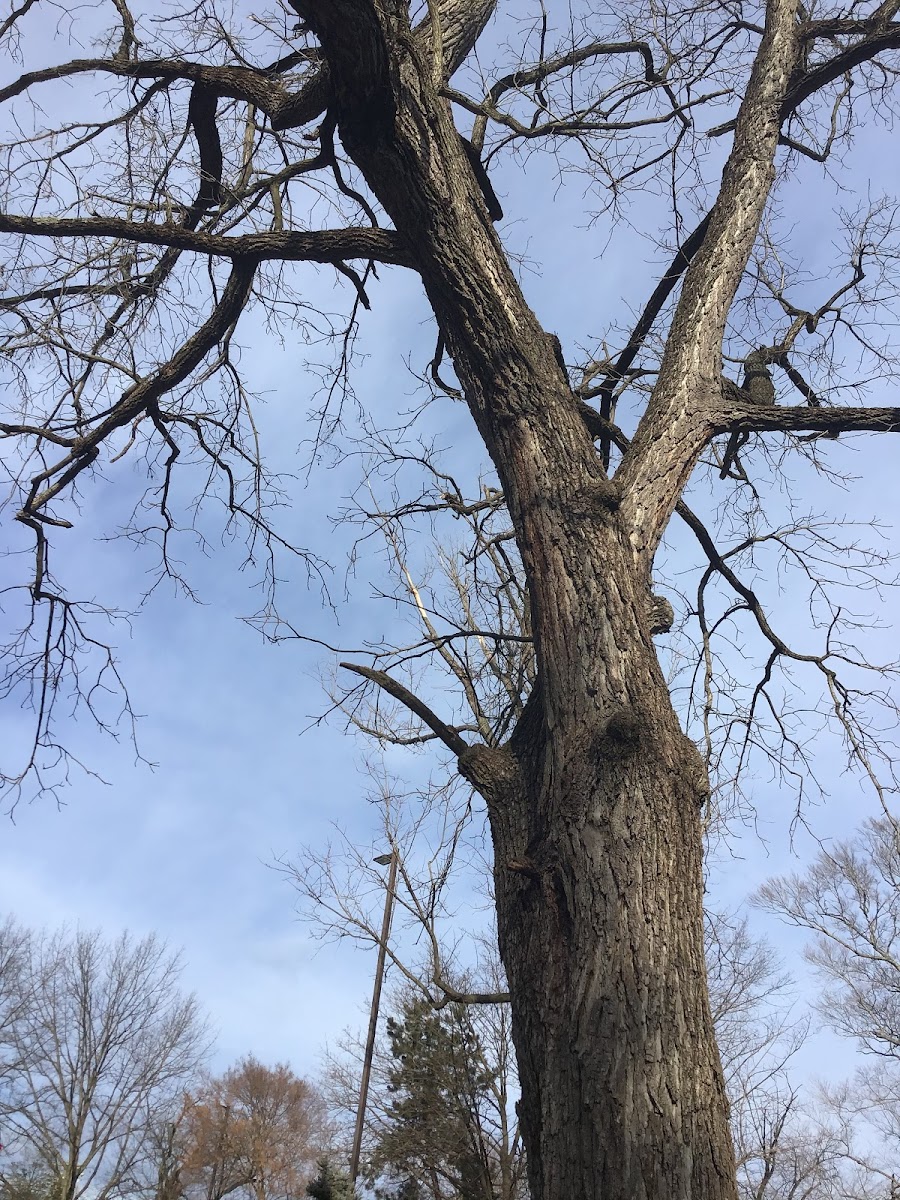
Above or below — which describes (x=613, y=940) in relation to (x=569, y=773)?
below

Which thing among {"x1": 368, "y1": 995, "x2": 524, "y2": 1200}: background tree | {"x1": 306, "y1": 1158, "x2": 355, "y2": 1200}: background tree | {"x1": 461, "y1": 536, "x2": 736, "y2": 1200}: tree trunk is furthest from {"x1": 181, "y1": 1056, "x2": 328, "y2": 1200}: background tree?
{"x1": 461, "y1": 536, "x2": 736, "y2": 1200}: tree trunk

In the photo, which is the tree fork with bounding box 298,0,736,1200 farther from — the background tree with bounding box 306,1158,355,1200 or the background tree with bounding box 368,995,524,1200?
the background tree with bounding box 368,995,524,1200

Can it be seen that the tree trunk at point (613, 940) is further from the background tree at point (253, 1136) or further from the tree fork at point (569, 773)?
the background tree at point (253, 1136)

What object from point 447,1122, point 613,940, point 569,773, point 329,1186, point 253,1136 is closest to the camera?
point 613,940

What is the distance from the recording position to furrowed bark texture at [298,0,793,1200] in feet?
6.37

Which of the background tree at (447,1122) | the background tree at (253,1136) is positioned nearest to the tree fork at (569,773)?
Result: the background tree at (447,1122)

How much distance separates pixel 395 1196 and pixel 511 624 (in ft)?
36.5

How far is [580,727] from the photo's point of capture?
97.3 inches

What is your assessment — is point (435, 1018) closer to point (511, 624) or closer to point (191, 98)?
point (511, 624)

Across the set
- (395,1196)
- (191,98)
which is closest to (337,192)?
(191,98)

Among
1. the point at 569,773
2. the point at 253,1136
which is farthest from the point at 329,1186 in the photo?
the point at 253,1136

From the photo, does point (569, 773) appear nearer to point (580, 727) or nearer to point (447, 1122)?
point (580, 727)

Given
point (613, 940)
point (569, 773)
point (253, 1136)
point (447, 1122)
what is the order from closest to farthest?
point (613, 940) → point (569, 773) → point (447, 1122) → point (253, 1136)

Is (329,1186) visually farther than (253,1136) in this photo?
No
